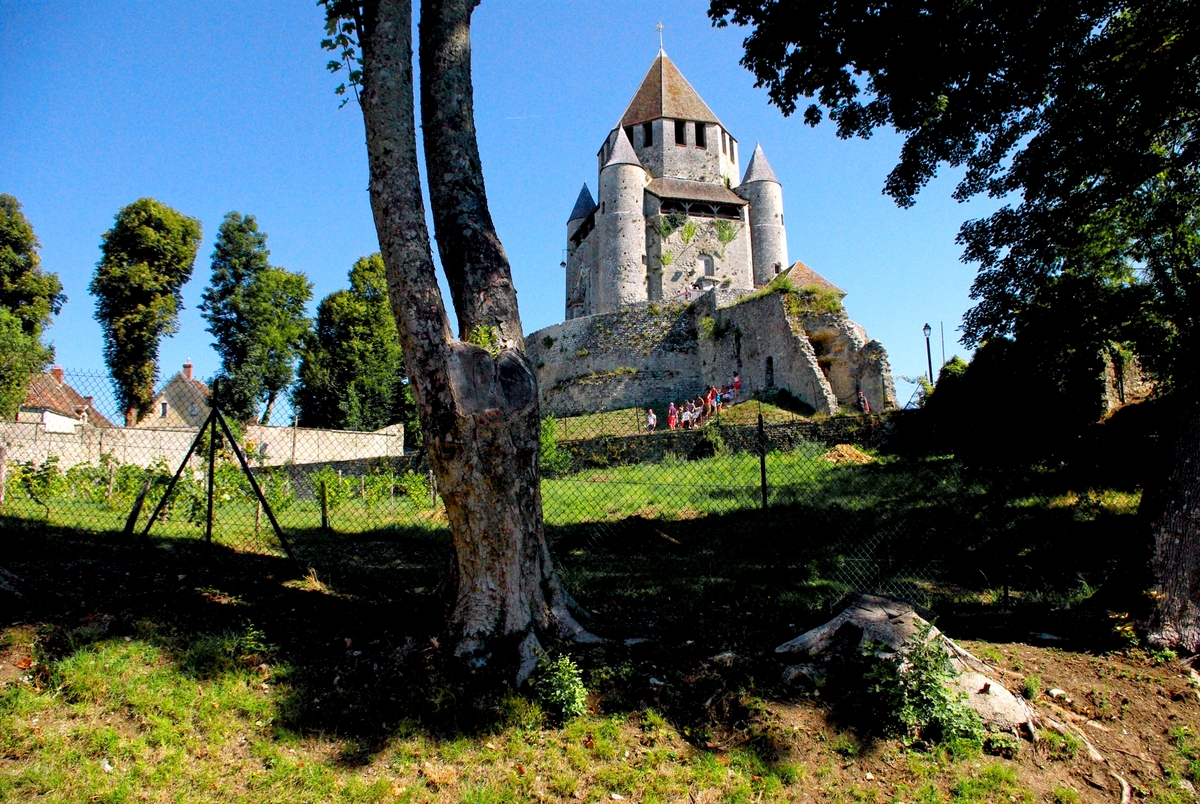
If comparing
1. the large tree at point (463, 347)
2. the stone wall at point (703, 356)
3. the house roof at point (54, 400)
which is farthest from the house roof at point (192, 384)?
the large tree at point (463, 347)

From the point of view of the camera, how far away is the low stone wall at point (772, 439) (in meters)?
17.1

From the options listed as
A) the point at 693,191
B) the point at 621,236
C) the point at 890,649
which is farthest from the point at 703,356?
the point at 890,649

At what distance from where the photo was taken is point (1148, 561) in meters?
4.70

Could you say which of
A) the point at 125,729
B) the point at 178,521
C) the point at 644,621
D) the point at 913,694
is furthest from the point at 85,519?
the point at 913,694

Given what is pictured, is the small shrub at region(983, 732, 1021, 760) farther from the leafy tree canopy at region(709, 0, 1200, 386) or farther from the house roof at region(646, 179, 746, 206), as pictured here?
the house roof at region(646, 179, 746, 206)

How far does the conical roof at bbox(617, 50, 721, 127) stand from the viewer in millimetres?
43559

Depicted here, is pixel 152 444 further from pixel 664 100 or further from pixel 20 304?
pixel 664 100

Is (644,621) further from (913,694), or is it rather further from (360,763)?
(360,763)

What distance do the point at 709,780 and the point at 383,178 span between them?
368 centimetres

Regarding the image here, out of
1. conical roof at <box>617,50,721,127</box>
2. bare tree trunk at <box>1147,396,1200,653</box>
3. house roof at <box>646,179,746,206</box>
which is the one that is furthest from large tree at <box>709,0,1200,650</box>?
conical roof at <box>617,50,721,127</box>

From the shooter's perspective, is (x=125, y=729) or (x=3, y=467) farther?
(x=3, y=467)

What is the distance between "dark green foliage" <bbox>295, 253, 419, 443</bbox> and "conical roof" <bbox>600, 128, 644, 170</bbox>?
48.2 ft

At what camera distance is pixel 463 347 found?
12.9 feet

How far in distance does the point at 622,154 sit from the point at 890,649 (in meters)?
39.7
